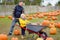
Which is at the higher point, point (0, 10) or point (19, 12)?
point (19, 12)

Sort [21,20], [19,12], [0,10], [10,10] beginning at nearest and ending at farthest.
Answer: [21,20] < [19,12] < [0,10] < [10,10]

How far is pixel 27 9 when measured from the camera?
108ft

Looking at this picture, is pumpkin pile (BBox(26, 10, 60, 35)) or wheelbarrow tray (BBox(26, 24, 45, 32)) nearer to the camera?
wheelbarrow tray (BBox(26, 24, 45, 32))

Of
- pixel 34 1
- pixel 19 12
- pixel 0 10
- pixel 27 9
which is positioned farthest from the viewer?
pixel 34 1

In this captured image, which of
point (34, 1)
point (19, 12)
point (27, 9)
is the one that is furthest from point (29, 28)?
point (34, 1)

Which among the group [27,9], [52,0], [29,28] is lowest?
[52,0]

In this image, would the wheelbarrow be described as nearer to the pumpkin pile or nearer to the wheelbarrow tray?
the wheelbarrow tray

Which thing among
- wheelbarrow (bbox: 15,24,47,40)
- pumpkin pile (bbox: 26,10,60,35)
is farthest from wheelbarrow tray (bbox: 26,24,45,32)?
pumpkin pile (bbox: 26,10,60,35)

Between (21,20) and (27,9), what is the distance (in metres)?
23.7

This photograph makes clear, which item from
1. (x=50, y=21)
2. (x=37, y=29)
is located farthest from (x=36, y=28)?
(x=50, y=21)

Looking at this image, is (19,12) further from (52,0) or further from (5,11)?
(52,0)

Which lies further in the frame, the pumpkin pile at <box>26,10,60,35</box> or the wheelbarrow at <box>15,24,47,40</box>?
the pumpkin pile at <box>26,10,60,35</box>

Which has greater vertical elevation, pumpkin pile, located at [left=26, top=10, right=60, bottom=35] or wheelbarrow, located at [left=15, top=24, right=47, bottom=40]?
wheelbarrow, located at [left=15, top=24, right=47, bottom=40]

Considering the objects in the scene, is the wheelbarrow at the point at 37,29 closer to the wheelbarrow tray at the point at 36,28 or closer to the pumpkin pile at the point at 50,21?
the wheelbarrow tray at the point at 36,28
